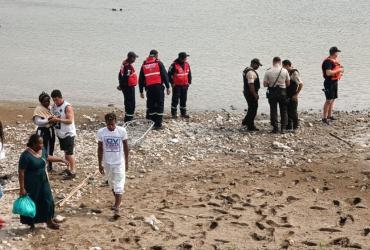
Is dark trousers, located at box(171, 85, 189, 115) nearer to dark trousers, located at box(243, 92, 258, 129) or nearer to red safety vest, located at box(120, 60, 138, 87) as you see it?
red safety vest, located at box(120, 60, 138, 87)

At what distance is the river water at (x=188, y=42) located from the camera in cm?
2308

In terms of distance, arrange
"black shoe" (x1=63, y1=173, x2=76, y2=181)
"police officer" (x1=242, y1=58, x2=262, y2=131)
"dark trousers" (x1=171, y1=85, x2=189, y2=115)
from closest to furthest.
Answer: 1. "black shoe" (x1=63, y1=173, x2=76, y2=181)
2. "police officer" (x1=242, y1=58, x2=262, y2=131)
3. "dark trousers" (x1=171, y1=85, x2=189, y2=115)

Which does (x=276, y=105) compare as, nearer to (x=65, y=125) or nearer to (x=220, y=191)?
(x=220, y=191)

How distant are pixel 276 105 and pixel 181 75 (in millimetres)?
2562

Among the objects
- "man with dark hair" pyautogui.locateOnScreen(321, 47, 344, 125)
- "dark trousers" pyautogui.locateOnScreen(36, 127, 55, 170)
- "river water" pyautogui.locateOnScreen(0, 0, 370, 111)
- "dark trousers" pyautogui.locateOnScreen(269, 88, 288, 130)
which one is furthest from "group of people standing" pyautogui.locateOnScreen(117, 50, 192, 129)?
"river water" pyautogui.locateOnScreen(0, 0, 370, 111)

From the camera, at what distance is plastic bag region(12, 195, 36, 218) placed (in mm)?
8320

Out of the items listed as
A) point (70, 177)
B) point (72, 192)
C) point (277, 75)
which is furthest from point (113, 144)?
point (277, 75)

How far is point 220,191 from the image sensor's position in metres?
10.8

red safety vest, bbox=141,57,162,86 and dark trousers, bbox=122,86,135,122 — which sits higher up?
red safety vest, bbox=141,57,162,86

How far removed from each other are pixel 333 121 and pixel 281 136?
2381mm

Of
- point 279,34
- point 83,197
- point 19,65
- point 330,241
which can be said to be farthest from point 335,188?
point 279,34

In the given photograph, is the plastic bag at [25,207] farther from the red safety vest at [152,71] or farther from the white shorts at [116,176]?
the red safety vest at [152,71]

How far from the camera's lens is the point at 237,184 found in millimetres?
11195

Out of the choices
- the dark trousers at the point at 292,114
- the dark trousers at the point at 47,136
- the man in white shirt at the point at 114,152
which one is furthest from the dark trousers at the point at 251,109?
the man in white shirt at the point at 114,152
